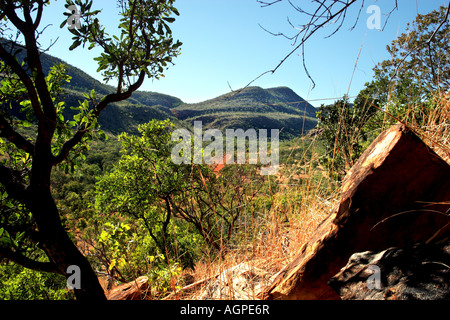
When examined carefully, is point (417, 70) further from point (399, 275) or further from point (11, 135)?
point (11, 135)

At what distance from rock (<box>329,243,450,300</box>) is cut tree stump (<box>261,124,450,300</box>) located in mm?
177

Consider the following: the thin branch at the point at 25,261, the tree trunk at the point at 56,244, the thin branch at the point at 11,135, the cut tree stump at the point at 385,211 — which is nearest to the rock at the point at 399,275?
the cut tree stump at the point at 385,211

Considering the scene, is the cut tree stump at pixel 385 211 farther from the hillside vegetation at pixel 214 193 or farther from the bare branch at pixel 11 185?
the bare branch at pixel 11 185

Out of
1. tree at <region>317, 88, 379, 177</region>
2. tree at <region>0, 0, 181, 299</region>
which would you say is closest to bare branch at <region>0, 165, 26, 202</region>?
tree at <region>0, 0, 181, 299</region>

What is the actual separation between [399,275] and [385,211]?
383 millimetres

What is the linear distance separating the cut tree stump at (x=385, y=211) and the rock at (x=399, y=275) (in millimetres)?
177

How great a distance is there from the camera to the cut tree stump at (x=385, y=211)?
1294 mm

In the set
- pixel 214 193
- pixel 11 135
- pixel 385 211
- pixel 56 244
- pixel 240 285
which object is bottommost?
pixel 240 285

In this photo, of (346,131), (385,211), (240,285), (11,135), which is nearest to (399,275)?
(385,211)

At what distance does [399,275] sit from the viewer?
40.0 inches

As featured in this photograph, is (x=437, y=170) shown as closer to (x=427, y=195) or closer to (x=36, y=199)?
(x=427, y=195)
